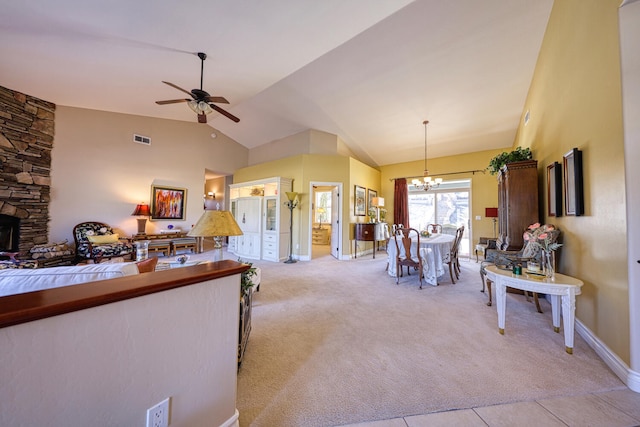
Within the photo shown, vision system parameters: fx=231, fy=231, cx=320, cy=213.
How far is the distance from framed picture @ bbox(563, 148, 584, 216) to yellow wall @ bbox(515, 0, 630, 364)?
0.05 meters

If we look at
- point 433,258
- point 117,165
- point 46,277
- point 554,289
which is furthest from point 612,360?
point 117,165

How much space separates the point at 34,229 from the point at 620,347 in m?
8.31

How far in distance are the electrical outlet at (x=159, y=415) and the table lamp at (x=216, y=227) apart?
1078 mm

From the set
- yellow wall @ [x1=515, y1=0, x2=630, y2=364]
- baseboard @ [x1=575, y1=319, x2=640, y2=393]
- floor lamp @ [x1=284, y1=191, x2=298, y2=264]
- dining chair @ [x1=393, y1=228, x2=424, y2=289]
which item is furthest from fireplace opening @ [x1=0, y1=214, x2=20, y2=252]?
yellow wall @ [x1=515, y1=0, x2=630, y2=364]

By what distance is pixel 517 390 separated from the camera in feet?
5.11

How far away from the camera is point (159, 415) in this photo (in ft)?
3.07

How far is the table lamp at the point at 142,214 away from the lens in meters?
5.73

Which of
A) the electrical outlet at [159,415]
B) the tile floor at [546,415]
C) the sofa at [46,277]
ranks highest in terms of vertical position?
the sofa at [46,277]

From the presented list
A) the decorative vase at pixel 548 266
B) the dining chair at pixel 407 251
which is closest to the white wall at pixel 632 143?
the decorative vase at pixel 548 266

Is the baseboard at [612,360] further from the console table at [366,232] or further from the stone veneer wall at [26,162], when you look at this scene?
the stone veneer wall at [26,162]

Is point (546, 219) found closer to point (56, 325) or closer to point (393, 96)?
point (393, 96)

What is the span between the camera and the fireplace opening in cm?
412

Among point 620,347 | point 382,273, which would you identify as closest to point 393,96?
point 382,273

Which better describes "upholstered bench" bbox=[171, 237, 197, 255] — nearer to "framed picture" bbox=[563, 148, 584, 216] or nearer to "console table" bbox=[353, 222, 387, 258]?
"console table" bbox=[353, 222, 387, 258]
